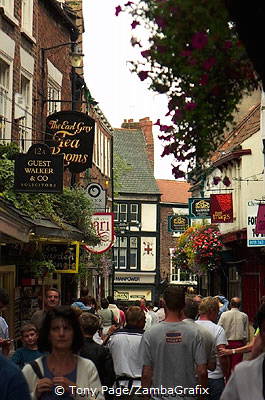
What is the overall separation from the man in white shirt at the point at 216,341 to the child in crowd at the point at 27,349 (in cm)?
257

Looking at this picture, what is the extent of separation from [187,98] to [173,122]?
0.36 metres

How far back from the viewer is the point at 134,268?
73375mm

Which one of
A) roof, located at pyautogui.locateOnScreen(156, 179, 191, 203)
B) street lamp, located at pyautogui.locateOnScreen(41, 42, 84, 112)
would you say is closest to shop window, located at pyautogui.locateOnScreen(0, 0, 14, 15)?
street lamp, located at pyautogui.locateOnScreen(41, 42, 84, 112)

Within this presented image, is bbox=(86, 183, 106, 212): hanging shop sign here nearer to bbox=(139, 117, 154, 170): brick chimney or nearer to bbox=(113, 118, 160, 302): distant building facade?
bbox=(113, 118, 160, 302): distant building facade

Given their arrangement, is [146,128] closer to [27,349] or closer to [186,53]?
[27,349]

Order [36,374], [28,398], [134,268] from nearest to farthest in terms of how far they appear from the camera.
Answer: [28,398] → [36,374] → [134,268]

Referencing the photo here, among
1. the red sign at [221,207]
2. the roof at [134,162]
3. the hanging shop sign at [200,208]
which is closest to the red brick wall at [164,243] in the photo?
the roof at [134,162]

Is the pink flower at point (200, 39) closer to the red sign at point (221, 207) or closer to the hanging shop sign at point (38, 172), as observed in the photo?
the hanging shop sign at point (38, 172)

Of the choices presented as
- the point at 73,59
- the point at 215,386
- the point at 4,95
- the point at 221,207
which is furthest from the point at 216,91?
the point at 221,207

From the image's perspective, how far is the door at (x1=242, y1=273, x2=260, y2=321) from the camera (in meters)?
39.3

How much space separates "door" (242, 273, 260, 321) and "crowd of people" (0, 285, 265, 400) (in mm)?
27131

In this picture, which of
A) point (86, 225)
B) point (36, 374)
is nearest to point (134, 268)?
point (86, 225)

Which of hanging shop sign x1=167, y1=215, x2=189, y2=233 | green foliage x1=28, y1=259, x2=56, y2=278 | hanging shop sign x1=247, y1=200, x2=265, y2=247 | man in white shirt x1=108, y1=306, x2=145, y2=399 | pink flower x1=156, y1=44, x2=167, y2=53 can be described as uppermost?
hanging shop sign x1=167, y1=215, x2=189, y2=233

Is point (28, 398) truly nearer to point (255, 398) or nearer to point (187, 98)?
point (255, 398)
